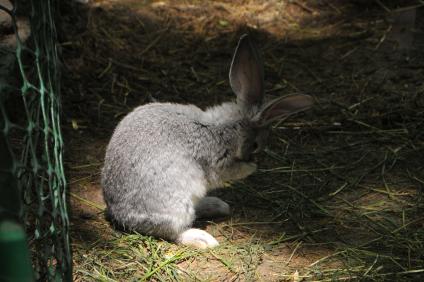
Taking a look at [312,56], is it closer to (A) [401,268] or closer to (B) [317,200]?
(B) [317,200]

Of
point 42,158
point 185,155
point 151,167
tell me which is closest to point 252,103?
point 185,155

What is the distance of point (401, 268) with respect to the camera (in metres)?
3.42

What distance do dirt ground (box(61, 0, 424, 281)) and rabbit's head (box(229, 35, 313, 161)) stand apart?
0.42 meters

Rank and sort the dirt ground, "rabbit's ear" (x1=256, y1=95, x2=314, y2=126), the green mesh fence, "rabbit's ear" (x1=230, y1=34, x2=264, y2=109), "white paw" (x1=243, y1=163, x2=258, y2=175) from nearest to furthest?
the green mesh fence → the dirt ground → "rabbit's ear" (x1=256, y1=95, x2=314, y2=126) → "rabbit's ear" (x1=230, y1=34, x2=264, y2=109) → "white paw" (x1=243, y1=163, x2=258, y2=175)

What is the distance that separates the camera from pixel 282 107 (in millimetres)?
3941

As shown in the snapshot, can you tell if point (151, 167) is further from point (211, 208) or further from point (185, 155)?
point (211, 208)

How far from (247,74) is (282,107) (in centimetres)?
31

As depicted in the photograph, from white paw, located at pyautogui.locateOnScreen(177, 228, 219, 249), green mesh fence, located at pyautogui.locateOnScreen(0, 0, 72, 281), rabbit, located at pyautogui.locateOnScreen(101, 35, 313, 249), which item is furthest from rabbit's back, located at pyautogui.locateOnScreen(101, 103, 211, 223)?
green mesh fence, located at pyautogui.locateOnScreen(0, 0, 72, 281)

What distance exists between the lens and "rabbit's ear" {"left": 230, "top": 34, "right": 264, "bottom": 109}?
13.0ft

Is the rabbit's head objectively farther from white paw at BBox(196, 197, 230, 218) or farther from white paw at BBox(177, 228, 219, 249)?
white paw at BBox(177, 228, 219, 249)

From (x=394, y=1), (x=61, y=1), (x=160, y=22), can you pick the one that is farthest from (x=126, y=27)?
(x=394, y=1)

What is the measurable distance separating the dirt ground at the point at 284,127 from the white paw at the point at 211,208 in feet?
0.24

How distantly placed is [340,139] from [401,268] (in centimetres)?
164

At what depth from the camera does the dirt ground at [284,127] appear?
3.56 metres
